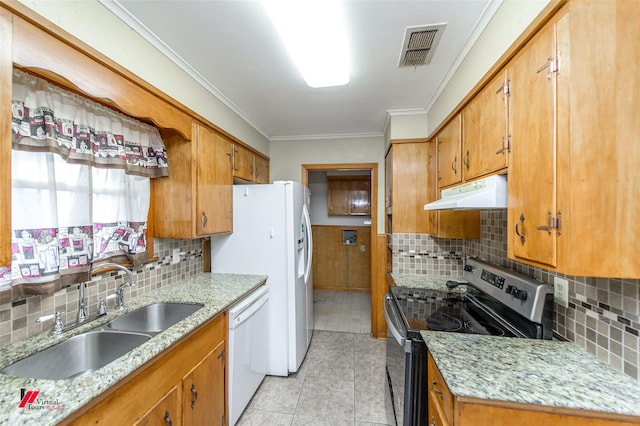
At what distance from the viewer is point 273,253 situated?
2328 millimetres

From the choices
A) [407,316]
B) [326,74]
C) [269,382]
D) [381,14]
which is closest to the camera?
[381,14]

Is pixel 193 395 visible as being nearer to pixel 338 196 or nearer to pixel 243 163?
pixel 243 163

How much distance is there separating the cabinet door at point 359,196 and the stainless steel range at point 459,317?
3108 mm

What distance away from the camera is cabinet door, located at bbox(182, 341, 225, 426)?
4.33 ft

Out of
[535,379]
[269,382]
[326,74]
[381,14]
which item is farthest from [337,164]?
[535,379]

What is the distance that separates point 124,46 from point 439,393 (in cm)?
228

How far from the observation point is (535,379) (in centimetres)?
92

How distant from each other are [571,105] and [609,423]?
102 centimetres

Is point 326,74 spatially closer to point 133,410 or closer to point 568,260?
point 568,260

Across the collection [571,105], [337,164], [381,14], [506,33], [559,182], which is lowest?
[559,182]

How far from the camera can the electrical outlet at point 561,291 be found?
3.97 feet

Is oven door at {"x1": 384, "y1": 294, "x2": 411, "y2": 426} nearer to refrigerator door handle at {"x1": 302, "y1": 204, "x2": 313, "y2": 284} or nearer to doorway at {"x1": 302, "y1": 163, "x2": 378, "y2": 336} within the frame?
refrigerator door handle at {"x1": 302, "y1": 204, "x2": 313, "y2": 284}

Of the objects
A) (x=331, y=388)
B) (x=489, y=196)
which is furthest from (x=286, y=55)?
(x=331, y=388)

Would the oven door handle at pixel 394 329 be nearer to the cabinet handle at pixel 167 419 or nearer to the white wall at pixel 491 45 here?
the cabinet handle at pixel 167 419
